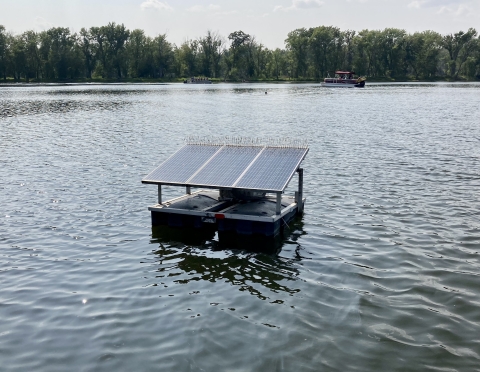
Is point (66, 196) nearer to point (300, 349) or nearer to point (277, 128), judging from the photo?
point (300, 349)

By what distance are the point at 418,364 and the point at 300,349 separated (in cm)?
247

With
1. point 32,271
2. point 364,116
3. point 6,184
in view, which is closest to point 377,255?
point 32,271

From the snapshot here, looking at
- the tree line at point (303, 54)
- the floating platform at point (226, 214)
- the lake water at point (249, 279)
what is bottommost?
the lake water at point (249, 279)

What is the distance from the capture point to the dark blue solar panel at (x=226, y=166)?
18.3m

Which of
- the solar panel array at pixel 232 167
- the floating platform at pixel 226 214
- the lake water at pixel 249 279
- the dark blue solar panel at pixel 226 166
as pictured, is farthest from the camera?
the dark blue solar panel at pixel 226 166

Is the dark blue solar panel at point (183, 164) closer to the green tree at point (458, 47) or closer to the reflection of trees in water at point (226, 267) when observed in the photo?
the reflection of trees in water at point (226, 267)

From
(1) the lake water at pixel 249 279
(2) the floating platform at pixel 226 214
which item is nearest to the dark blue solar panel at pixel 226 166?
(2) the floating platform at pixel 226 214

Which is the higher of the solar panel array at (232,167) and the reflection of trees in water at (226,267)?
the solar panel array at (232,167)

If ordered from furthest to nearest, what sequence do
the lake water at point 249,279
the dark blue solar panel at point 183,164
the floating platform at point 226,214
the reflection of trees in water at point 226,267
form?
the dark blue solar panel at point 183,164 < the floating platform at point 226,214 < the reflection of trees in water at point 226,267 < the lake water at point 249,279

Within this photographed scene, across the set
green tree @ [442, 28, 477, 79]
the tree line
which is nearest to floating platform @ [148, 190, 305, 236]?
the tree line

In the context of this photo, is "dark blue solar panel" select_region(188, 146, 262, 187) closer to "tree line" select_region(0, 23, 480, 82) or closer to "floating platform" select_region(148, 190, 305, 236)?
"floating platform" select_region(148, 190, 305, 236)

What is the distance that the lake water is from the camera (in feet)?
35.7

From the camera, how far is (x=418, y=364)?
10414mm

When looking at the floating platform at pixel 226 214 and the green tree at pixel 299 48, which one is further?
the green tree at pixel 299 48
